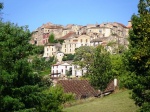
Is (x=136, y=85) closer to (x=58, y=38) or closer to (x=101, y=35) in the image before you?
(x=101, y=35)

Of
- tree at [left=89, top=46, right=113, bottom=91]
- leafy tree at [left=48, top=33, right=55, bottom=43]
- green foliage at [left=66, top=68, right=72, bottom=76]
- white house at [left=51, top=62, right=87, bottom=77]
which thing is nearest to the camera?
tree at [left=89, top=46, right=113, bottom=91]

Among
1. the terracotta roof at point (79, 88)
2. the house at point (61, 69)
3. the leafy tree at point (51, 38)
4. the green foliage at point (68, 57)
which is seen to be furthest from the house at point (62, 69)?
the terracotta roof at point (79, 88)

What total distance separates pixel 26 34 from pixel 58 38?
112 meters

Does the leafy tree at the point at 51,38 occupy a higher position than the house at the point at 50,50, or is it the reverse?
the leafy tree at the point at 51,38

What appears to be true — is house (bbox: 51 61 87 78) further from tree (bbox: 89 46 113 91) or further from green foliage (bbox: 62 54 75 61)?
tree (bbox: 89 46 113 91)

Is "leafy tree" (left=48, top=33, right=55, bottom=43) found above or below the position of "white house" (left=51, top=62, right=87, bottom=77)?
above

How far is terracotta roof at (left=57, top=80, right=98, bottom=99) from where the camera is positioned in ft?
133

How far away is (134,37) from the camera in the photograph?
18.2 m

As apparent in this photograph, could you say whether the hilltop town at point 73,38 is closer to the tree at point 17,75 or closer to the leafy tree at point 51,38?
the leafy tree at point 51,38

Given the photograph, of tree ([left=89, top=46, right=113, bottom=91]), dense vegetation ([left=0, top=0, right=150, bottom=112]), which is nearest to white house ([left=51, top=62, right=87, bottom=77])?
tree ([left=89, top=46, right=113, bottom=91])

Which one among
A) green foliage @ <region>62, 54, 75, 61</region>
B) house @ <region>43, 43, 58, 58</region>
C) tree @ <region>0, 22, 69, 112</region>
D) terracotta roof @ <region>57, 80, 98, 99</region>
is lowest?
terracotta roof @ <region>57, 80, 98, 99</region>

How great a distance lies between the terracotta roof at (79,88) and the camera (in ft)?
133

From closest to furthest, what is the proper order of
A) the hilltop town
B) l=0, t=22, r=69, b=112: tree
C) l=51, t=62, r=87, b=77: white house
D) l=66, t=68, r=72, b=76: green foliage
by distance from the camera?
l=0, t=22, r=69, b=112: tree < l=66, t=68, r=72, b=76: green foliage < l=51, t=62, r=87, b=77: white house < the hilltop town

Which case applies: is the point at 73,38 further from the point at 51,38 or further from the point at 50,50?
the point at 51,38
